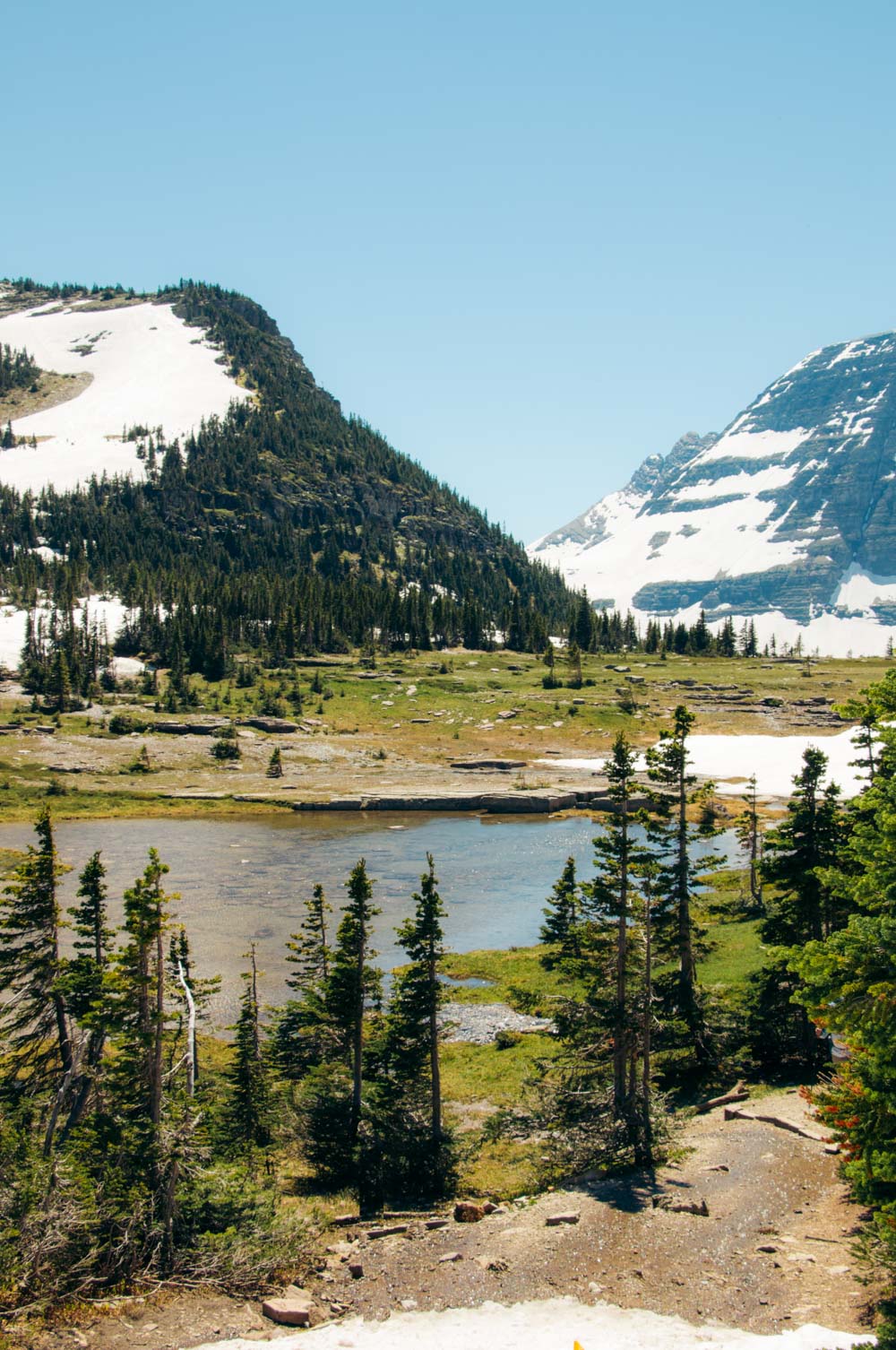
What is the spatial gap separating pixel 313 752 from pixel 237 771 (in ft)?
39.1

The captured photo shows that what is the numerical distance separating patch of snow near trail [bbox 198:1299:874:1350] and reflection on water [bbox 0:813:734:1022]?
84.2ft

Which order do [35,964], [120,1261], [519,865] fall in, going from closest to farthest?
1. [120,1261]
2. [35,964]
3. [519,865]

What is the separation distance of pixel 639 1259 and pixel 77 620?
604ft

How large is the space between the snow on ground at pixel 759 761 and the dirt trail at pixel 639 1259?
7690 centimetres

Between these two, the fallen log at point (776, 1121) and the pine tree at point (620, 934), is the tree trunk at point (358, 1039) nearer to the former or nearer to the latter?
the pine tree at point (620, 934)

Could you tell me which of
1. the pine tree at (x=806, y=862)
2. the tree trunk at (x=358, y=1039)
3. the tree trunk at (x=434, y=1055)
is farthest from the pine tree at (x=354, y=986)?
the pine tree at (x=806, y=862)

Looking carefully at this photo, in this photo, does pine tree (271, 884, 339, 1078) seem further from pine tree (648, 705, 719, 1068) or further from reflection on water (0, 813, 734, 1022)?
pine tree (648, 705, 719, 1068)

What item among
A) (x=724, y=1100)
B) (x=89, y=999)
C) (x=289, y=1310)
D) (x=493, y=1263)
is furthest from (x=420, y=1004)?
(x=724, y=1100)

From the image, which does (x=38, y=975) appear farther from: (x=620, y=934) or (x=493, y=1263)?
(x=620, y=934)

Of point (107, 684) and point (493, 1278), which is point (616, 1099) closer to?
point (493, 1278)

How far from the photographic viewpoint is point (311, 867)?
7131 centimetres

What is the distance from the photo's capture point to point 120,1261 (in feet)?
62.2

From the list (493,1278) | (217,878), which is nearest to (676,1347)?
(493,1278)

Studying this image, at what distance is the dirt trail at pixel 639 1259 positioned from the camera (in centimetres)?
1797
